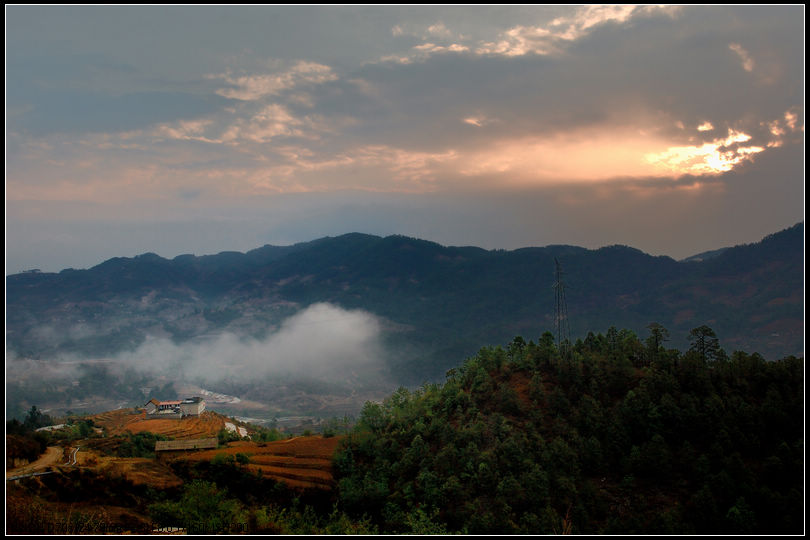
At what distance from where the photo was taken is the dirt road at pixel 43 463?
27.2m

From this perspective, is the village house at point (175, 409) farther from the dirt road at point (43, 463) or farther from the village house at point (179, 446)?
the dirt road at point (43, 463)

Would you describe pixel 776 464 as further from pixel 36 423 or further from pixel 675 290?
pixel 675 290

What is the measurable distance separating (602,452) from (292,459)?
19569 millimetres

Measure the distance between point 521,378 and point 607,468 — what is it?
8.22 m

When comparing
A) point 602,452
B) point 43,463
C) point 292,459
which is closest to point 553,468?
point 602,452

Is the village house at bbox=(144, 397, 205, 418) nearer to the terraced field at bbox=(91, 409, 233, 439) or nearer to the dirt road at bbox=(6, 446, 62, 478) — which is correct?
the terraced field at bbox=(91, 409, 233, 439)

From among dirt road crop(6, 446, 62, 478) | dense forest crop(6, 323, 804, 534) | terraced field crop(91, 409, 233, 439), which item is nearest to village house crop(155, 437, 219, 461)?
dense forest crop(6, 323, 804, 534)

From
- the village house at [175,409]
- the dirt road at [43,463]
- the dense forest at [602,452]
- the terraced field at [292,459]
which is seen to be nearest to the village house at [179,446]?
the terraced field at [292,459]

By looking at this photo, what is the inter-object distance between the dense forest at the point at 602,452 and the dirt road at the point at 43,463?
16.5m

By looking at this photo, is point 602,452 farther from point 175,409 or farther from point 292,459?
point 175,409

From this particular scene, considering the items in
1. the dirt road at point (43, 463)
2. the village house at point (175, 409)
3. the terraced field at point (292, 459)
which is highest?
the dirt road at point (43, 463)

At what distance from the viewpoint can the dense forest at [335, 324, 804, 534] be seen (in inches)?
914

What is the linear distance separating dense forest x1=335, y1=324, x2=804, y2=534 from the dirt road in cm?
1652

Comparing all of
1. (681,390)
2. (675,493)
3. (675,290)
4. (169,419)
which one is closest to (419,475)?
(675,493)
